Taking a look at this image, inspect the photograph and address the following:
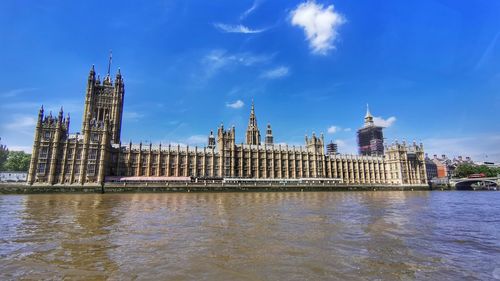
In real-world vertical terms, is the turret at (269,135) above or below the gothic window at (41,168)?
above

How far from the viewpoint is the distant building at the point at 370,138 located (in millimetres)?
178000

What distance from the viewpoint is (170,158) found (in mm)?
97312

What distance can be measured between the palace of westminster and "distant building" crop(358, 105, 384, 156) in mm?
31745

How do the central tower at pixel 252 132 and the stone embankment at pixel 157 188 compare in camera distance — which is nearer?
the stone embankment at pixel 157 188

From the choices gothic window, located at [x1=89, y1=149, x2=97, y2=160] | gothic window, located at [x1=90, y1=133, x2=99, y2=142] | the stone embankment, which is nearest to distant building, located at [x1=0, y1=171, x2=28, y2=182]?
gothic window, located at [x1=90, y1=133, x2=99, y2=142]

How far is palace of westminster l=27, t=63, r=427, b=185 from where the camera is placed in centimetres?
7569

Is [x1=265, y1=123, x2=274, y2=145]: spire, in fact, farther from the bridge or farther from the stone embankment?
the bridge

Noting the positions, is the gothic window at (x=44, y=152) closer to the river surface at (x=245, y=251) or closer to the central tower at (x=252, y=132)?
the river surface at (x=245, y=251)

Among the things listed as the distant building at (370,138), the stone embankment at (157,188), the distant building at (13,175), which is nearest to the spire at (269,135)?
the stone embankment at (157,188)

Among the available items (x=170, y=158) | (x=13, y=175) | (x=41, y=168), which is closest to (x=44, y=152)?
(x=41, y=168)

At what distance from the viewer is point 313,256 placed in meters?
11.0

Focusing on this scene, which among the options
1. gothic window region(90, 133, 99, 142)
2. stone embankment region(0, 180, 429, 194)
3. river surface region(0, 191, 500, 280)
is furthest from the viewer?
gothic window region(90, 133, 99, 142)

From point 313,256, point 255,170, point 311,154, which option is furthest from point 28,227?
point 311,154

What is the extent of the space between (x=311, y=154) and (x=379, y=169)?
1713 inches
